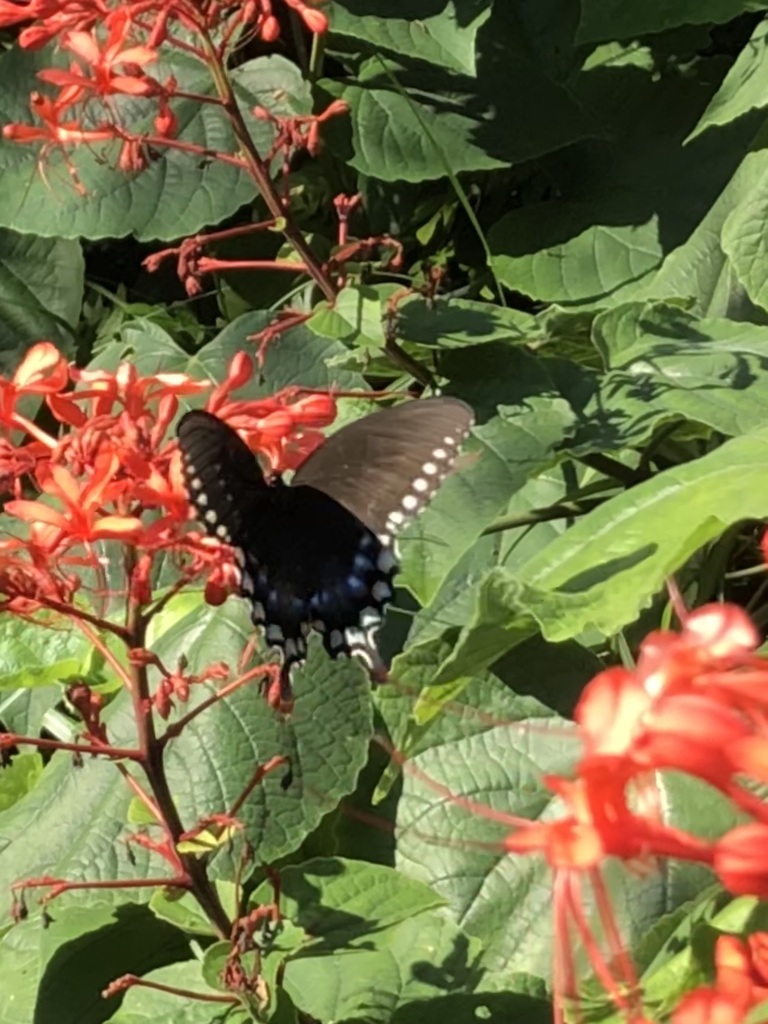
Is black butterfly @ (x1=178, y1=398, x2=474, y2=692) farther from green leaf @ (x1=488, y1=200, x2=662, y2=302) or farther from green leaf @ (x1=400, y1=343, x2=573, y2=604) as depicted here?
green leaf @ (x1=488, y1=200, x2=662, y2=302)

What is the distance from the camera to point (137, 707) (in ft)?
3.27

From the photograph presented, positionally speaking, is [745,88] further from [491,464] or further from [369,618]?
[369,618]

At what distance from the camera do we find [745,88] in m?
1.51

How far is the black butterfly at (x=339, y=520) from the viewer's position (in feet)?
3.73

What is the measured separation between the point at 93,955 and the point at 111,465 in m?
0.48

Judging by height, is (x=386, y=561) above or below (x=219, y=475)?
below

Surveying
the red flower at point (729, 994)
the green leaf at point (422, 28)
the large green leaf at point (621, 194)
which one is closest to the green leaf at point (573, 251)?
the large green leaf at point (621, 194)

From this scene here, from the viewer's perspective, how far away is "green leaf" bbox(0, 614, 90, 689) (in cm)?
129

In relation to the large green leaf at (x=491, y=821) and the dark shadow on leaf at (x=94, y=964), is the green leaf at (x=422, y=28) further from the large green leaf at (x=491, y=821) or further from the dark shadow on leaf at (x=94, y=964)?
the dark shadow on leaf at (x=94, y=964)

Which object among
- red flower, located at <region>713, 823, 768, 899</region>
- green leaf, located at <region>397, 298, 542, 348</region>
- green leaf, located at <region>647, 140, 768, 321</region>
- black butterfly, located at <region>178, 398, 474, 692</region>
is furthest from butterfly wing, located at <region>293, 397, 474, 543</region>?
red flower, located at <region>713, 823, 768, 899</region>

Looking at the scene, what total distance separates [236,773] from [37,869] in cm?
20

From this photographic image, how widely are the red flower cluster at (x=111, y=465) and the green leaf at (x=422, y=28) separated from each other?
2.11ft

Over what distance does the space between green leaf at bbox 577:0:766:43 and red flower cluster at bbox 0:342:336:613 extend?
59 cm

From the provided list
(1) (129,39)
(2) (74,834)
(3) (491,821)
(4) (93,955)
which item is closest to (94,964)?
(4) (93,955)
